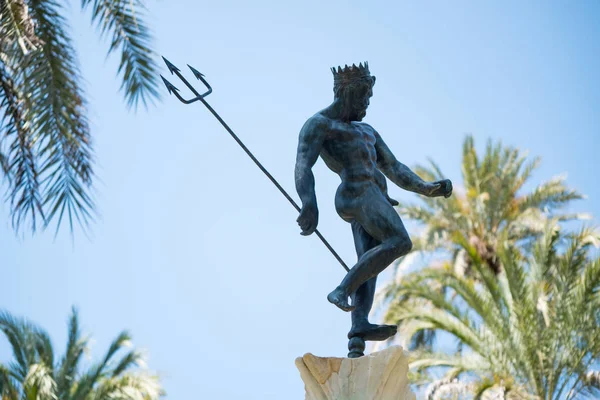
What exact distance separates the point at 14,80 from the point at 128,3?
157 centimetres

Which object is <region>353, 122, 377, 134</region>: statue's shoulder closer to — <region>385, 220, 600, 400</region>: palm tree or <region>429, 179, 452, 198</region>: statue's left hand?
<region>429, 179, 452, 198</region>: statue's left hand

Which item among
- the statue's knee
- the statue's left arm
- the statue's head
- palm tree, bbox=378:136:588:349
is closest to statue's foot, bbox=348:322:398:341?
the statue's knee

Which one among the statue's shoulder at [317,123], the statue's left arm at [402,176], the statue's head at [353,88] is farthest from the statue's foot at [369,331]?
the statue's head at [353,88]

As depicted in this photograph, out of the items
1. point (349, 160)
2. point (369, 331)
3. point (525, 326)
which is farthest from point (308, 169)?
point (525, 326)

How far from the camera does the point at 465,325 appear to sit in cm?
1755

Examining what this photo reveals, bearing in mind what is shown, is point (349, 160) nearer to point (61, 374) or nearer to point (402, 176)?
point (402, 176)

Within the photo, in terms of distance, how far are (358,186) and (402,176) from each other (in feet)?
1.56

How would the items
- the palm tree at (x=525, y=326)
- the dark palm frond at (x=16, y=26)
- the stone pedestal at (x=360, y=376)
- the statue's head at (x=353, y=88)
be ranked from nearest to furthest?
the stone pedestal at (x=360, y=376), the statue's head at (x=353, y=88), the dark palm frond at (x=16, y=26), the palm tree at (x=525, y=326)

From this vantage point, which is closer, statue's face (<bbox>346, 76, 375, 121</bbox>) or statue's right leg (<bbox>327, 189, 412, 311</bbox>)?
statue's right leg (<bbox>327, 189, 412, 311</bbox>)

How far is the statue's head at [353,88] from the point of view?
23.2 ft

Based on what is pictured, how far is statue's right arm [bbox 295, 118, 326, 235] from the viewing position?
21.4ft

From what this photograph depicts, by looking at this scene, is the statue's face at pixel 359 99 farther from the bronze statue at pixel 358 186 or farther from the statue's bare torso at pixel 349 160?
the statue's bare torso at pixel 349 160

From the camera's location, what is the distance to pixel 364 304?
6734 millimetres

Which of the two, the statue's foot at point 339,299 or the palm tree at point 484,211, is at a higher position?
the palm tree at point 484,211
